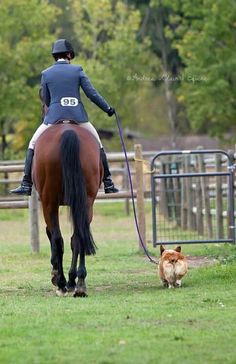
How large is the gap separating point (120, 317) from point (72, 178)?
2.15 meters

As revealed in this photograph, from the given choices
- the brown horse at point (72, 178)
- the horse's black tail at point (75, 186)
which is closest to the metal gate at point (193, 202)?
the brown horse at point (72, 178)

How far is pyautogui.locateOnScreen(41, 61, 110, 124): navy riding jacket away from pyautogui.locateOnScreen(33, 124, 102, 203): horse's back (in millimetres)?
150

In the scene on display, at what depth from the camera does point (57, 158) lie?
1094 centimetres

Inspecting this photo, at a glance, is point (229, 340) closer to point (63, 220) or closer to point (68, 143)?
point (68, 143)

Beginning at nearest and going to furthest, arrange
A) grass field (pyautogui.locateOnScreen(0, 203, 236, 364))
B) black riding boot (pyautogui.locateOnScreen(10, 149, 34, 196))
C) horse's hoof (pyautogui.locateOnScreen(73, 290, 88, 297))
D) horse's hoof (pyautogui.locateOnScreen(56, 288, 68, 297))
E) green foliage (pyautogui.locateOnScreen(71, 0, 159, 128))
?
grass field (pyautogui.locateOnScreen(0, 203, 236, 364))
horse's hoof (pyautogui.locateOnScreen(73, 290, 88, 297))
horse's hoof (pyautogui.locateOnScreen(56, 288, 68, 297))
black riding boot (pyautogui.locateOnScreen(10, 149, 34, 196))
green foliage (pyautogui.locateOnScreen(71, 0, 159, 128))

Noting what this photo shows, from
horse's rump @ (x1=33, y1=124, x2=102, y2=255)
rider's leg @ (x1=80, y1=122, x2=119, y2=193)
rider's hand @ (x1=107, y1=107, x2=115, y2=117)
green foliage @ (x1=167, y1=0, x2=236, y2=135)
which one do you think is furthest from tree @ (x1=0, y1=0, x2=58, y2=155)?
horse's rump @ (x1=33, y1=124, x2=102, y2=255)

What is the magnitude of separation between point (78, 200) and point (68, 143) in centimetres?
57

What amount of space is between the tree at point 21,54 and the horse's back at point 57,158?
2529cm

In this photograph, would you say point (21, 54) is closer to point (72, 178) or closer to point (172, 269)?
point (172, 269)

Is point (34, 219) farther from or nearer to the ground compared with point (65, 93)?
nearer to the ground

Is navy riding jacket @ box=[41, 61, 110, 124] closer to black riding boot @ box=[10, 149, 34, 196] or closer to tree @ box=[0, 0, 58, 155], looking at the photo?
black riding boot @ box=[10, 149, 34, 196]

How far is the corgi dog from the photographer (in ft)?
37.1

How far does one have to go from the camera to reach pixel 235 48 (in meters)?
34.7

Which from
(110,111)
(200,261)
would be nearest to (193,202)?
(200,261)
